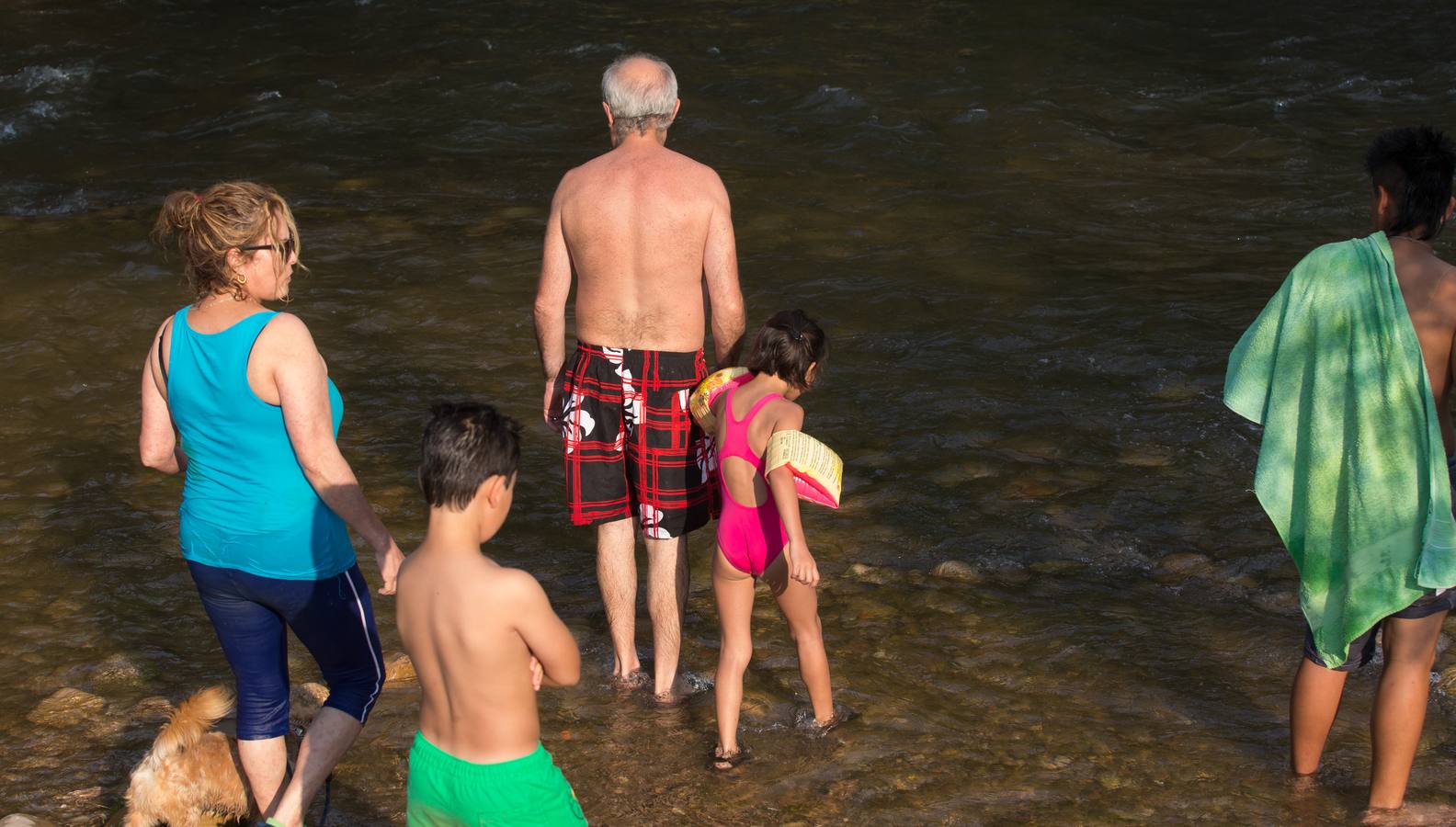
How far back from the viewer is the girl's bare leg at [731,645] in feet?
14.8

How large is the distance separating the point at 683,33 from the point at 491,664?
14116 mm

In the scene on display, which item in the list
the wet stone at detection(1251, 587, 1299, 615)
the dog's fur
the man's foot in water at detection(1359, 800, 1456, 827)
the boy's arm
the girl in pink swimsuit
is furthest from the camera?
the wet stone at detection(1251, 587, 1299, 615)

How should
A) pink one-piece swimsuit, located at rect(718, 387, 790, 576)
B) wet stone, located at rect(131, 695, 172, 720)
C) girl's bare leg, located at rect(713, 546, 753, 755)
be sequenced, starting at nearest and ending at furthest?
pink one-piece swimsuit, located at rect(718, 387, 790, 576) < girl's bare leg, located at rect(713, 546, 753, 755) < wet stone, located at rect(131, 695, 172, 720)

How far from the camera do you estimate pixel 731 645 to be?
4.52 metres

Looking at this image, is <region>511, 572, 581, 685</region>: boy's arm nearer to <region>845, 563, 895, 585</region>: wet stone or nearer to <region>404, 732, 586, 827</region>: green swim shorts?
<region>404, 732, 586, 827</region>: green swim shorts

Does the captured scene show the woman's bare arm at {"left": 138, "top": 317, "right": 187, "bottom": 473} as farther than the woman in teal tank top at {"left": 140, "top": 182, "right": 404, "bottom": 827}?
Yes

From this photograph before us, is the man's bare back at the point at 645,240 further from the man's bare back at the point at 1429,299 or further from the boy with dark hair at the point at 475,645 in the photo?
the man's bare back at the point at 1429,299

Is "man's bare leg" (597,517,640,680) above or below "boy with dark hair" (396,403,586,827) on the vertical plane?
below

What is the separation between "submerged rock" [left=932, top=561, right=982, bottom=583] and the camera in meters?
5.89

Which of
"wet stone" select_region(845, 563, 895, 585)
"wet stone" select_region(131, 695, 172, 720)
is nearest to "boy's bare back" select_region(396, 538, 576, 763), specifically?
"wet stone" select_region(131, 695, 172, 720)

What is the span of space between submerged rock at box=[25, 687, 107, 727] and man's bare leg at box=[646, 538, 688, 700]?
1859 mm

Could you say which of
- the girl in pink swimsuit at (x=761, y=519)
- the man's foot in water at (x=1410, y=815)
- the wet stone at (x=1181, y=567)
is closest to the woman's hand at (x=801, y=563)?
the girl in pink swimsuit at (x=761, y=519)

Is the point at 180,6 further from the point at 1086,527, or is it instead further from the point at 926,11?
the point at 1086,527

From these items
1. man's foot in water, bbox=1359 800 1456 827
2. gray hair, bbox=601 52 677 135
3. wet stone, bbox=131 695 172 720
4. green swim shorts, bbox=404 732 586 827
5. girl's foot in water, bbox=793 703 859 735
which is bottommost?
man's foot in water, bbox=1359 800 1456 827
